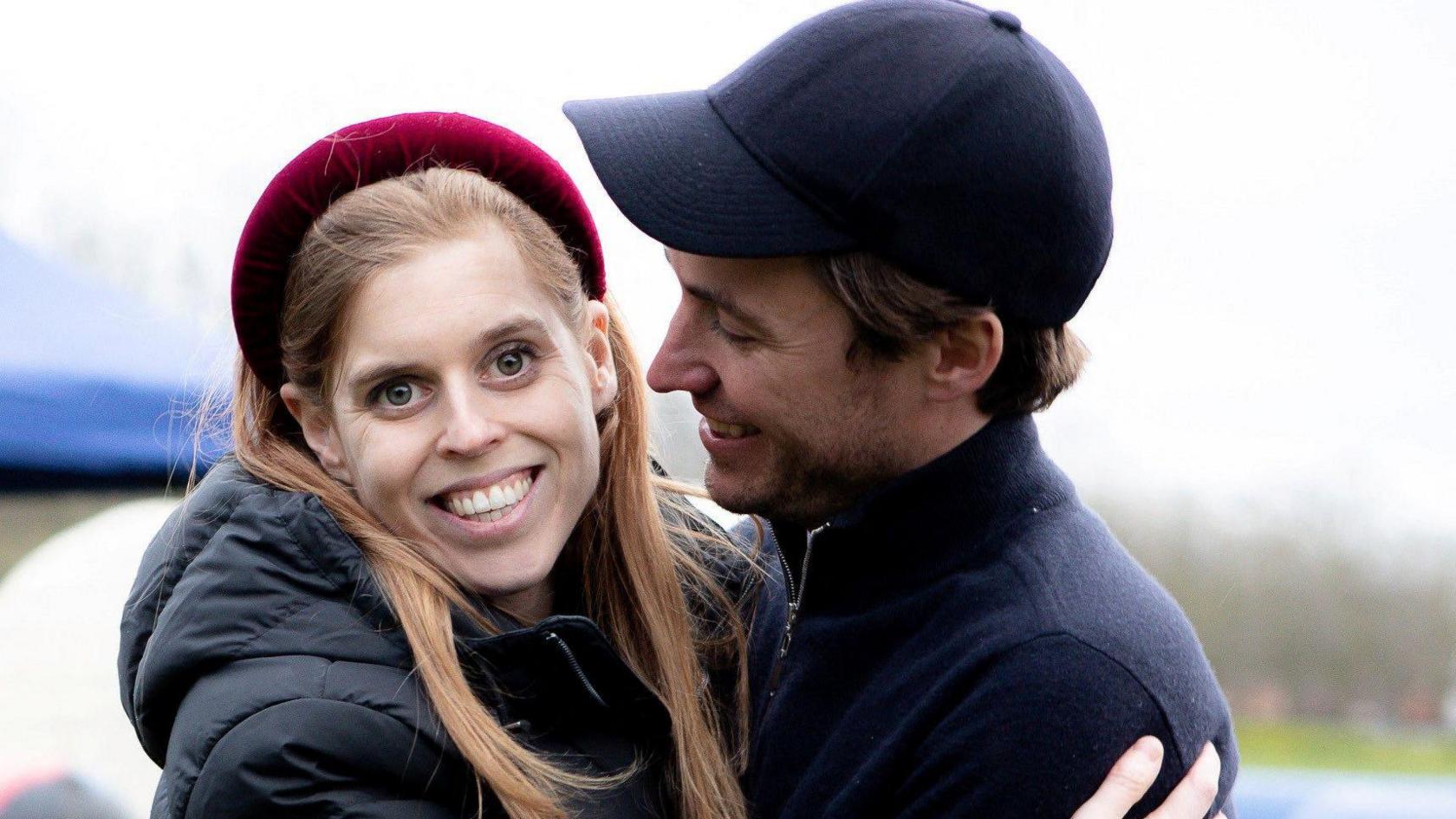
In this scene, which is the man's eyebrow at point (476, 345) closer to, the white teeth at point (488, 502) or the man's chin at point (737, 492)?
the white teeth at point (488, 502)

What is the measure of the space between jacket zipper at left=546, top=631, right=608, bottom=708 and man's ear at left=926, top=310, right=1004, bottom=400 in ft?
2.05

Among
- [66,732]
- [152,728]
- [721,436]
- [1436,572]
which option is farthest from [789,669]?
[1436,572]

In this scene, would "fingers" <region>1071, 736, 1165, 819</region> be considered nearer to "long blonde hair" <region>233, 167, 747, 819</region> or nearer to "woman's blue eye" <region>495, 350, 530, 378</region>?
"long blonde hair" <region>233, 167, 747, 819</region>

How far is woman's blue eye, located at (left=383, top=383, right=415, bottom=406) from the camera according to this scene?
207cm

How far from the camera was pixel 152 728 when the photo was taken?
1.97 metres

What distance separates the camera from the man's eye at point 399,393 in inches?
81.7

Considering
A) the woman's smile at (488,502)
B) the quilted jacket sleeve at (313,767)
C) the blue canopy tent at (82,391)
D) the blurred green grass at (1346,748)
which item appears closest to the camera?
the quilted jacket sleeve at (313,767)

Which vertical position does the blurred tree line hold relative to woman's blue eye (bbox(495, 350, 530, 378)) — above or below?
below

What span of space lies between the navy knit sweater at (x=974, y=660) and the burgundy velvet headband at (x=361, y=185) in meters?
0.63

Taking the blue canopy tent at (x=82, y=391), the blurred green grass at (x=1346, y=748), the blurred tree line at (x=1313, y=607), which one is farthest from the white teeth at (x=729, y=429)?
the blurred tree line at (x=1313, y=607)

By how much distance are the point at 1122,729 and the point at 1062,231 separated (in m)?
0.67

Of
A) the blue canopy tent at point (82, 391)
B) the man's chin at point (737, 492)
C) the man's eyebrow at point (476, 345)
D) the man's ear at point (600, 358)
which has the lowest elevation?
the blue canopy tent at point (82, 391)

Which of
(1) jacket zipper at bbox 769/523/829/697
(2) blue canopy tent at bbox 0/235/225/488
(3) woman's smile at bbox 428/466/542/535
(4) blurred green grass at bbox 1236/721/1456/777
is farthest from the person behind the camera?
(4) blurred green grass at bbox 1236/721/1456/777

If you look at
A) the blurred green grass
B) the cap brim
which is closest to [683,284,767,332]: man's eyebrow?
the cap brim
